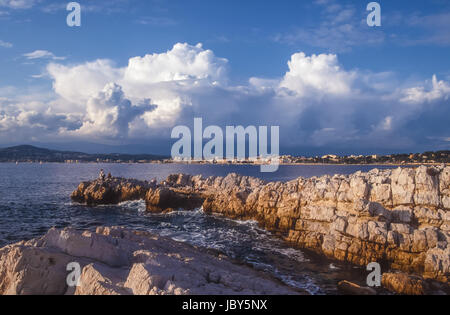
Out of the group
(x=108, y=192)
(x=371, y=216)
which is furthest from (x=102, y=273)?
(x=108, y=192)

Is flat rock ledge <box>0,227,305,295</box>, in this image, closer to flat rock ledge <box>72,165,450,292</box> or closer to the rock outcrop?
flat rock ledge <box>72,165,450,292</box>

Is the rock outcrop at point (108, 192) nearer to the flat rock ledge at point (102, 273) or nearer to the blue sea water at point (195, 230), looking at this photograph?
the blue sea water at point (195, 230)

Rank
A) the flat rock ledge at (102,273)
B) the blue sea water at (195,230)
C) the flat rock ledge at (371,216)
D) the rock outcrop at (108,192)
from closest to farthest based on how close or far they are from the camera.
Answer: the flat rock ledge at (102,273) → the blue sea water at (195,230) → the flat rock ledge at (371,216) → the rock outcrop at (108,192)

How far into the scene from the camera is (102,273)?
8.73m

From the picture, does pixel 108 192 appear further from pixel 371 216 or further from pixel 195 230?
pixel 371 216

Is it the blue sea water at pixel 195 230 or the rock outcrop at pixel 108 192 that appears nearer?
the blue sea water at pixel 195 230

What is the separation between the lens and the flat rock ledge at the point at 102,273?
8070mm

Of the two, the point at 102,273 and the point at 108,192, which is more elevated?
the point at 102,273

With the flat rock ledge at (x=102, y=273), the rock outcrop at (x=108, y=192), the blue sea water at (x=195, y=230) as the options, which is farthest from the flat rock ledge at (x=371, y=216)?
the rock outcrop at (x=108, y=192)

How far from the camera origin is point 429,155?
451 feet

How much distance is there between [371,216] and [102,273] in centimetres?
1966

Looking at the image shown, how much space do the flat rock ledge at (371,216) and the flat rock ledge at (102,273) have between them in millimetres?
12130
